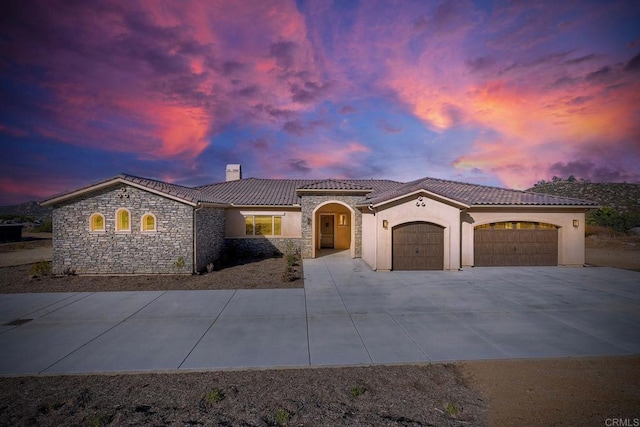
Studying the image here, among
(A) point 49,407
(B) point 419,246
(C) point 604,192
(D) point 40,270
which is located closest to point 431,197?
(B) point 419,246

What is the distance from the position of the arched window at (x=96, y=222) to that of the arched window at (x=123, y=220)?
733mm

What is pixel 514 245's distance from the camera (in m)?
14.9

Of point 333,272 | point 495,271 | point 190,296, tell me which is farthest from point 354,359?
point 495,271

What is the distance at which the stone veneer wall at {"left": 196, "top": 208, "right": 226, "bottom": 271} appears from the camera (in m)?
13.3

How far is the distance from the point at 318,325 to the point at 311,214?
9853 millimetres

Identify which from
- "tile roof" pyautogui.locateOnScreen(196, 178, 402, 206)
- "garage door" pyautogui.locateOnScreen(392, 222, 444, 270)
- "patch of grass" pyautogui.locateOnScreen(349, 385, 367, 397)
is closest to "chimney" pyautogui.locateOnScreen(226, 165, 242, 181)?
"tile roof" pyautogui.locateOnScreen(196, 178, 402, 206)

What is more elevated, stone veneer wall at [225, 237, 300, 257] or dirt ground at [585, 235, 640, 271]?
stone veneer wall at [225, 237, 300, 257]

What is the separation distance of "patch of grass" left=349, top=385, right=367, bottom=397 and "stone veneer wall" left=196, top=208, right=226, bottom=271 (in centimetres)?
1037

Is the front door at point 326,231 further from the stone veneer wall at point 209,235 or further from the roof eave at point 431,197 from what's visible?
the roof eave at point 431,197

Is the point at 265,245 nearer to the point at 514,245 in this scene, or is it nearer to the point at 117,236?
the point at 117,236

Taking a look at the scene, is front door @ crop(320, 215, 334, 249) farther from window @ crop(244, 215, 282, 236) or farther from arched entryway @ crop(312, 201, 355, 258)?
window @ crop(244, 215, 282, 236)

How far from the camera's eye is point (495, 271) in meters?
13.7

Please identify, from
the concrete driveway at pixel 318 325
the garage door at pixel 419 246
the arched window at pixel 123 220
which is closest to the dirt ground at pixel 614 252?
the concrete driveway at pixel 318 325

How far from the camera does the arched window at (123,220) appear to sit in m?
12.7
